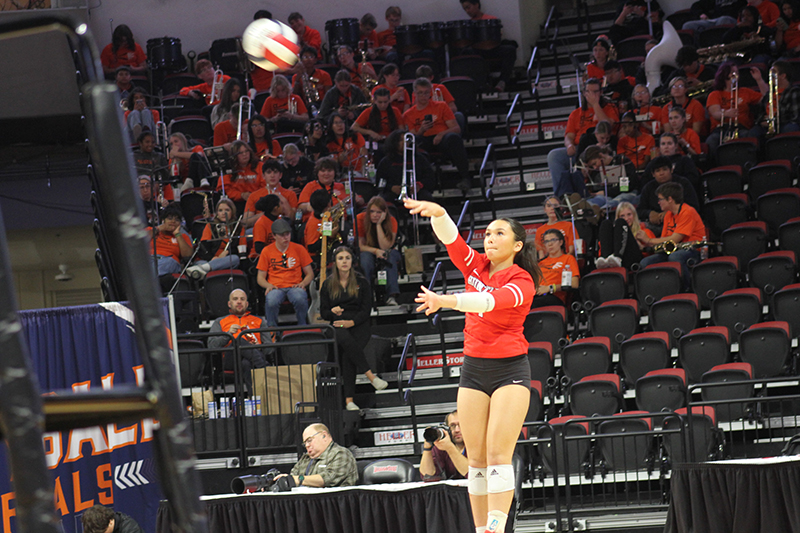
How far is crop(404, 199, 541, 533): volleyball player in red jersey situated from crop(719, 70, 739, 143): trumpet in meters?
8.52

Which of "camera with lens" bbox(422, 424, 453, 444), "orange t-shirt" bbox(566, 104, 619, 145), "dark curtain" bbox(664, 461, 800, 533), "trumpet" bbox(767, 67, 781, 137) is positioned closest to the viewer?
"dark curtain" bbox(664, 461, 800, 533)

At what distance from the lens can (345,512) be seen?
21.2 ft

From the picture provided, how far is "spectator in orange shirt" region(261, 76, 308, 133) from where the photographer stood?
14523 mm

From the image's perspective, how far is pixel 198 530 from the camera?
2.89 feet

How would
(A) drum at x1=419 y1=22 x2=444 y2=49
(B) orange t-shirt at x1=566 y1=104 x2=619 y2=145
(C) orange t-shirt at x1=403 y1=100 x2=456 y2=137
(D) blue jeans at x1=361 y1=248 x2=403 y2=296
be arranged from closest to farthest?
(D) blue jeans at x1=361 y1=248 x2=403 y2=296 → (B) orange t-shirt at x1=566 y1=104 x2=619 y2=145 → (C) orange t-shirt at x1=403 y1=100 x2=456 y2=137 → (A) drum at x1=419 y1=22 x2=444 y2=49

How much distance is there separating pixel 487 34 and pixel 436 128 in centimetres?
334

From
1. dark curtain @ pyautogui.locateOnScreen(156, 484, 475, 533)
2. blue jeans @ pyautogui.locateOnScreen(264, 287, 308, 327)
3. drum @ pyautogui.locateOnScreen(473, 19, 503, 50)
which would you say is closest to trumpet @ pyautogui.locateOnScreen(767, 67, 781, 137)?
drum @ pyautogui.locateOnScreen(473, 19, 503, 50)

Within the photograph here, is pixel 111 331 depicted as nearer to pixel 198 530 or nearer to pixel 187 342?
pixel 187 342

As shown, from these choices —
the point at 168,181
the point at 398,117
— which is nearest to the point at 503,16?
the point at 398,117

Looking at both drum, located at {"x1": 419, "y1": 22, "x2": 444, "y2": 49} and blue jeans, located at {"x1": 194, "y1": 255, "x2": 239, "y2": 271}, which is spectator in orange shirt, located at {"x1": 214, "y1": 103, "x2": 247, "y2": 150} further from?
drum, located at {"x1": 419, "y1": 22, "x2": 444, "y2": 49}

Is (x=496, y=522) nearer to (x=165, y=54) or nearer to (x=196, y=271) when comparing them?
(x=196, y=271)

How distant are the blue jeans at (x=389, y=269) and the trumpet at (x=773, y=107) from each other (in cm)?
538

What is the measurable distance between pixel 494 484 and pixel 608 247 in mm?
6316

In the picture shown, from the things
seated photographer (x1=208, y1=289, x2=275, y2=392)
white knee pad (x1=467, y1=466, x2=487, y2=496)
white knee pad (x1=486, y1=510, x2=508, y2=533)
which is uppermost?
seated photographer (x1=208, y1=289, x2=275, y2=392)
